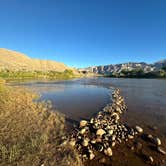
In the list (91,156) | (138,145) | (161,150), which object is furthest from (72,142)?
(161,150)

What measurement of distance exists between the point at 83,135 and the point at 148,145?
319cm

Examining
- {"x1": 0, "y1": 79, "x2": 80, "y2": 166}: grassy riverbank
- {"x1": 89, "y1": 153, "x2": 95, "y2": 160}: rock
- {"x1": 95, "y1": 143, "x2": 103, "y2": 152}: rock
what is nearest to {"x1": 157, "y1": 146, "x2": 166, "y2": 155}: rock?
{"x1": 95, "y1": 143, "x2": 103, "y2": 152}: rock

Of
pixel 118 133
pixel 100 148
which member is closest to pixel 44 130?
pixel 100 148

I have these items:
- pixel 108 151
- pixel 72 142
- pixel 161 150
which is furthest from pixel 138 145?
pixel 72 142

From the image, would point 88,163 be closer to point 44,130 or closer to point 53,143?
point 53,143

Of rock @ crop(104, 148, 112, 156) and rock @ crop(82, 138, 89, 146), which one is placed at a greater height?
rock @ crop(82, 138, 89, 146)

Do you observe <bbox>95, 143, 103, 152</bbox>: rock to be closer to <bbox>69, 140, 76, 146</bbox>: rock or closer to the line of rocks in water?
the line of rocks in water

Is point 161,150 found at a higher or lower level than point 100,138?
lower

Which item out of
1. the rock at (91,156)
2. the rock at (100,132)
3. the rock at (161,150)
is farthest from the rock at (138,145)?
the rock at (91,156)

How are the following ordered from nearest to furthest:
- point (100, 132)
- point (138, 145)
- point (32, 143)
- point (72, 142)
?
point (32, 143) → point (72, 142) → point (138, 145) → point (100, 132)

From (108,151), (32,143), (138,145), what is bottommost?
(138,145)

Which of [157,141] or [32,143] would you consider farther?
[157,141]

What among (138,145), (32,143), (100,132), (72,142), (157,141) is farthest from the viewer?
(100,132)

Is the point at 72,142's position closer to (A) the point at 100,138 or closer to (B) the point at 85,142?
(B) the point at 85,142
